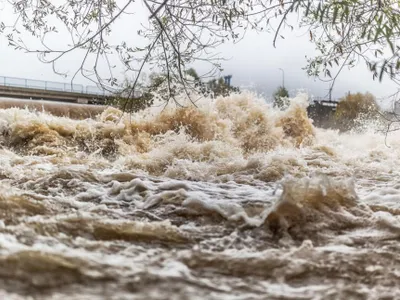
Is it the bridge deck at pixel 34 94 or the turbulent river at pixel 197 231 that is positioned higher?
the bridge deck at pixel 34 94

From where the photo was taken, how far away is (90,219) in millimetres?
3061

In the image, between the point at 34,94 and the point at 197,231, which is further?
the point at 34,94

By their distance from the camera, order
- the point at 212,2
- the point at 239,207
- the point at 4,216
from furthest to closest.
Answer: the point at 212,2 → the point at 239,207 → the point at 4,216

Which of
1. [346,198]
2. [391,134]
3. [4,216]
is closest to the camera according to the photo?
[4,216]

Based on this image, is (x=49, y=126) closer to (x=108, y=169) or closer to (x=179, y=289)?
(x=108, y=169)

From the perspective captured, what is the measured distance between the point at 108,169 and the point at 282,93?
2750 centimetres

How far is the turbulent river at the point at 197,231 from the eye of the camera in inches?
79.9

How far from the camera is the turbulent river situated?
2.03m

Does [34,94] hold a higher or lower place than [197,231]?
higher

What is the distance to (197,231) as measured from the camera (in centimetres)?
305

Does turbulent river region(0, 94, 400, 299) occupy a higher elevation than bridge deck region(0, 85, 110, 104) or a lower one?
lower

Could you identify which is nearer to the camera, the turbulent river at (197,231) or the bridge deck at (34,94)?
the turbulent river at (197,231)

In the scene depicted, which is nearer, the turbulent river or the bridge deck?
the turbulent river

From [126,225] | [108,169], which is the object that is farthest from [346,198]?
[108,169]
